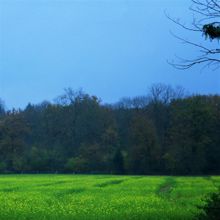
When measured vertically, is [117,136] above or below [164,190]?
above

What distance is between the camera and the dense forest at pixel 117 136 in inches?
3346

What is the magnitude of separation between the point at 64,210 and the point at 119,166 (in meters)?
67.0

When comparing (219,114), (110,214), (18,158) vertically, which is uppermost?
(219,114)

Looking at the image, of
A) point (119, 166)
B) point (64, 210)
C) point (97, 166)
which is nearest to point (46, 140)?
point (97, 166)

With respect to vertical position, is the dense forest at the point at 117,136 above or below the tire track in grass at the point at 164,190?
above

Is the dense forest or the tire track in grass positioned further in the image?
the dense forest

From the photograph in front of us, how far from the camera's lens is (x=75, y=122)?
346 feet

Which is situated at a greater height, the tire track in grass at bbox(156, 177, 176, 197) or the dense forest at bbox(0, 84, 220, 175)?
the dense forest at bbox(0, 84, 220, 175)

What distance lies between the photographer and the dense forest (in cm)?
8500

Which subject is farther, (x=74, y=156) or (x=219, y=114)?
(x=74, y=156)

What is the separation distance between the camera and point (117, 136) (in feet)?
332

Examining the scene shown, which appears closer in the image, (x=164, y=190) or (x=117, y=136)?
(x=164, y=190)

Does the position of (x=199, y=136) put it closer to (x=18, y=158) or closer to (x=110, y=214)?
(x=18, y=158)

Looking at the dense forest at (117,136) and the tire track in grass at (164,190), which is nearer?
the tire track in grass at (164,190)
